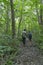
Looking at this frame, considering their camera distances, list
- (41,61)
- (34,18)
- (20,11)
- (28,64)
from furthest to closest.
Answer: (34,18)
(20,11)
(41,61)
(28,64)

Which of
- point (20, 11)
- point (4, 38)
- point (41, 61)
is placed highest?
point (20, 11)

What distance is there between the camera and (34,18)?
29.8 meters

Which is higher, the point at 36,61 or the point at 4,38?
the point at 4,38

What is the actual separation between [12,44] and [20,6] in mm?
10692

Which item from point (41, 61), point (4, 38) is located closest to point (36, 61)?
point (41, 61)

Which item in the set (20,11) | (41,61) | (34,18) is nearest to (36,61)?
(41,61)

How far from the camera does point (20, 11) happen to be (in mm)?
23797

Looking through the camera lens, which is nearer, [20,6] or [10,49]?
[10,49]

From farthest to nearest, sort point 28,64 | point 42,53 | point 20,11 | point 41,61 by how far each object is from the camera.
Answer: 1. point 20,11
2. point 42,53
3. point 41,61
4. point 28,64

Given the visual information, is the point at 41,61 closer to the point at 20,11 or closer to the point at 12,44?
the point at 12,44

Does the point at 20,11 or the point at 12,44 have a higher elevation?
the point at 20,11

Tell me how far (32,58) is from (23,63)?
137 centimetres

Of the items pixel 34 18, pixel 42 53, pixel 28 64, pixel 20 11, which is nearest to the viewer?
pixel 28 64

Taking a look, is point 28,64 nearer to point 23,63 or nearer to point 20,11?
point 23,63
